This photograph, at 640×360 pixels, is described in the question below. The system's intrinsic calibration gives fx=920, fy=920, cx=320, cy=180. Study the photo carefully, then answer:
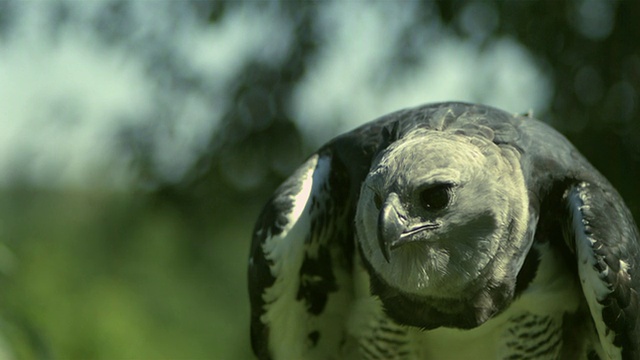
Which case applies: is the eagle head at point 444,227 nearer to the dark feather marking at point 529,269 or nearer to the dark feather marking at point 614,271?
the dark feather marking at point 529,269

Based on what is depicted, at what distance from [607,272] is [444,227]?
2.23 ft

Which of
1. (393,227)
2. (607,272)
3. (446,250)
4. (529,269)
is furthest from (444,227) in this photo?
(607,272)

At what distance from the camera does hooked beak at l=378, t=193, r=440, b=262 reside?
3.38m

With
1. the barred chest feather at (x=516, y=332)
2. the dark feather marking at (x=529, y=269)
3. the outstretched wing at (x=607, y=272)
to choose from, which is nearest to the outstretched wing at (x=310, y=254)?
the barred chest feather at (x=516, y=332)

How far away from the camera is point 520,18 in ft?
22.1

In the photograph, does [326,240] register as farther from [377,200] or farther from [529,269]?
[529,269]

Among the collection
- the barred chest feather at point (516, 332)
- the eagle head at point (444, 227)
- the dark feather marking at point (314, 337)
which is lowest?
the dark feather marking at point (314, 337)

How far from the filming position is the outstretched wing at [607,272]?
3623mm

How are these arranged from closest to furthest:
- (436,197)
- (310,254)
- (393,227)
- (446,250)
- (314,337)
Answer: (393,227) < (436,197) < (446,250) < (310,254) < (314,337)

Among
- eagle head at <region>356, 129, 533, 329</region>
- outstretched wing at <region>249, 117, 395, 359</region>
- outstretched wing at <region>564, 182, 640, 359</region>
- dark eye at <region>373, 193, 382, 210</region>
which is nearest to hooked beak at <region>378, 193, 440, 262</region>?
eagle head at <region>356, 129, 533, 329</region>

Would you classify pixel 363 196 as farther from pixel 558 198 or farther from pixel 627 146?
pixel 627 146

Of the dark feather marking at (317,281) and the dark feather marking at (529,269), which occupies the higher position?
the dark feather marking at (529,269)

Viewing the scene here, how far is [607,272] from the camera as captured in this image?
3615 mm

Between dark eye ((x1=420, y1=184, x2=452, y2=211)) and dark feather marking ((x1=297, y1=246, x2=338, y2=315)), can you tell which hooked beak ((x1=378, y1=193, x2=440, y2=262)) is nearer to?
dark eye ((x1=420, y1=184, x2=452, y2=211))
